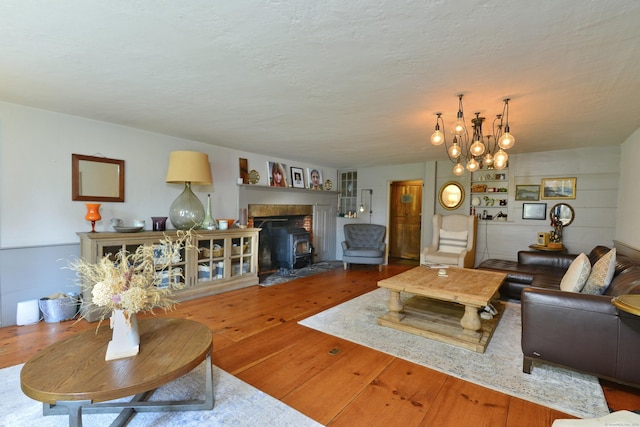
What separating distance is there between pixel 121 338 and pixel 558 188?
5.91 meters

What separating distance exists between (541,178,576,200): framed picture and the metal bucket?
653 centimetres

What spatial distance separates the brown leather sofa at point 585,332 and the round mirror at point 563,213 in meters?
2.75

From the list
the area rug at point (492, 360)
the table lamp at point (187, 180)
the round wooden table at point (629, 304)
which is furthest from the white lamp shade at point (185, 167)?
the round wooden table at point (629, 304)

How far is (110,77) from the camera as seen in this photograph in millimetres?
2213

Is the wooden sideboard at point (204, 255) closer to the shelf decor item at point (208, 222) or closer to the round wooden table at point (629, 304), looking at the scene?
the shelf decor item at point (208, 222)

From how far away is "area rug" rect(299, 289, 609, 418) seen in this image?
1.88 metres

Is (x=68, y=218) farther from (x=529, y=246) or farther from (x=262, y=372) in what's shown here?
(x=529, y=246)

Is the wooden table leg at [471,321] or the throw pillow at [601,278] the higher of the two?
the throw pillow at [601,278]

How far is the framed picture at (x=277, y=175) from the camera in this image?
18.1 feet

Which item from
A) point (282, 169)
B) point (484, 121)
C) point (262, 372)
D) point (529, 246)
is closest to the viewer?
point (262, 372)

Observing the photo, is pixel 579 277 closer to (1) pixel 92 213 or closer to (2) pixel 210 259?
(2) pixel 210 259

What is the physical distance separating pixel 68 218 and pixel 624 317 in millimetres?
4906

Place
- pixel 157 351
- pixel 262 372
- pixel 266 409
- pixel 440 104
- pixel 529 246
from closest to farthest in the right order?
pixel 157 351 → pixel 266 409 → pixel 262 372 → pixel 440 104 → pixel 529 246

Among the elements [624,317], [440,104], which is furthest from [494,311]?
[440,104]
